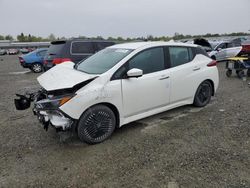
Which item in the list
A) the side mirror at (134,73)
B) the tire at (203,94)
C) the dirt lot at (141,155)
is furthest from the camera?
the tire at (203,94)

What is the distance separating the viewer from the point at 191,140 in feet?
12.6

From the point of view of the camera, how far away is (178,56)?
4855 mm

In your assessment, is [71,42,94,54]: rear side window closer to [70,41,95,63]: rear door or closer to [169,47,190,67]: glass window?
[70,41,95,63]: rear door

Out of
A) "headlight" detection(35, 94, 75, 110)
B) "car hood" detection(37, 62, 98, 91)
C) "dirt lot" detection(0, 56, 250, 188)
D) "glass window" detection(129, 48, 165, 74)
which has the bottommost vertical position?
"dirt lot" detection(0, 56, 250, 188)

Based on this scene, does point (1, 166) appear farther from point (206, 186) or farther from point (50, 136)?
point (206, 186)

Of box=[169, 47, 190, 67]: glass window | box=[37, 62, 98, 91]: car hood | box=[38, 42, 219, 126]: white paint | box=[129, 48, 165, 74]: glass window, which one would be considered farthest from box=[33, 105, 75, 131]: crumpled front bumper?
box=[169, 47, 190, 67]: glass window

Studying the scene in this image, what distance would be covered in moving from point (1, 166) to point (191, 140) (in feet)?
10.0

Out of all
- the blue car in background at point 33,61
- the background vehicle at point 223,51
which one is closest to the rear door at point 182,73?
the background vehicle at point 223,51

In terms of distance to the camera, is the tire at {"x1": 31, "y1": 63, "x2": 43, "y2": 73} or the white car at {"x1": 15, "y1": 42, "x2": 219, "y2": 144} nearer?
the white car at {"x1": 15, "y1": 42, "x2": 219, "y2": 144}

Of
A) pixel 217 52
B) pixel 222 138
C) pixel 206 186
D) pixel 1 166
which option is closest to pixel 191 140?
pixel 222 138

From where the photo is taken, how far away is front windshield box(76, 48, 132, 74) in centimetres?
401

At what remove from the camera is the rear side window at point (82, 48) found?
29.5 ft

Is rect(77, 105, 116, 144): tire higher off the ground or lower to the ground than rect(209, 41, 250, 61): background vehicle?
lower

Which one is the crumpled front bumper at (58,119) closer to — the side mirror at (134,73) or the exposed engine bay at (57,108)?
the exposed engine bay at (57,108)
